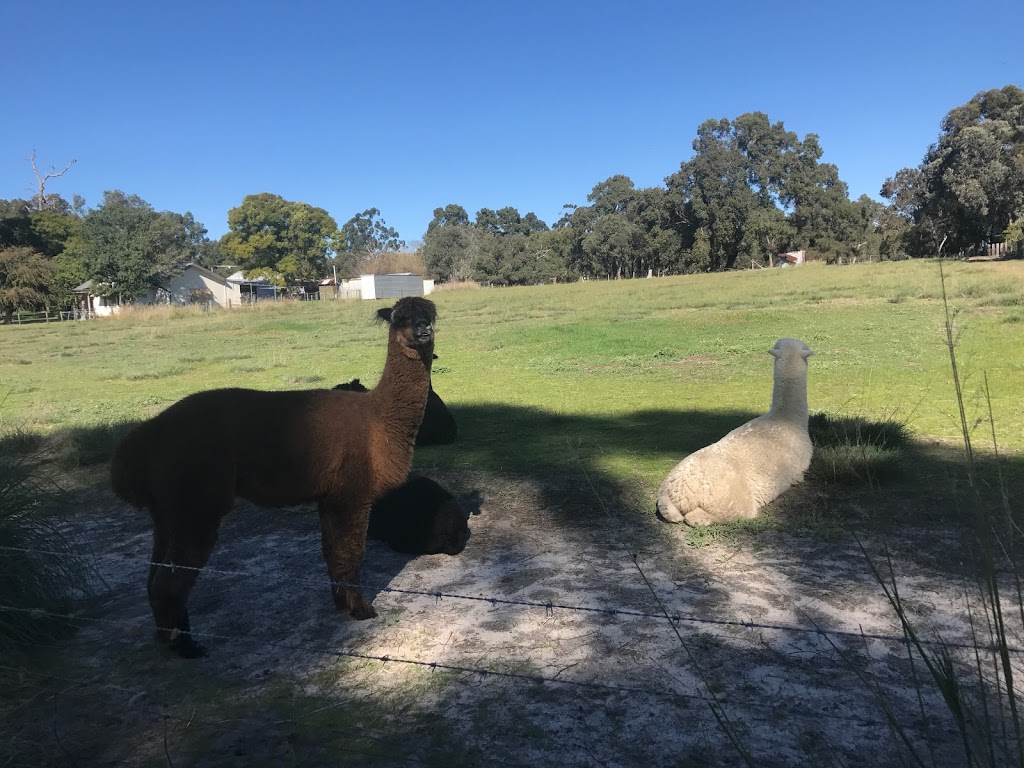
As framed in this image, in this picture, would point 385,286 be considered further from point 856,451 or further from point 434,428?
point 856,451

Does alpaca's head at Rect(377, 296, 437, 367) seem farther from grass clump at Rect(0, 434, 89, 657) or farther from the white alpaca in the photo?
the white alpaca

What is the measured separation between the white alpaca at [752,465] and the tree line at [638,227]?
3438 cm

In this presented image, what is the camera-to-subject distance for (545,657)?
13.4 feet

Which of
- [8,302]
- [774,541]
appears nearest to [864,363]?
[774,541]

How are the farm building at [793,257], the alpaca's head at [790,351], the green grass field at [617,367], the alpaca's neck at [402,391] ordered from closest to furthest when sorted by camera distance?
the alpaca's neck at [402,391] → the alpaca's head at [790,351] → the green grass field at [617,367] → the farm building at [793,257]

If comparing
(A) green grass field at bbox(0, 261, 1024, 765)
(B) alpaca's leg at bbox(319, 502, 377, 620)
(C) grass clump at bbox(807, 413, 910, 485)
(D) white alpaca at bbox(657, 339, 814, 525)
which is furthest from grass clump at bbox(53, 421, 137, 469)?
(C) grass clump at bbox(807, 413, 910, 485)

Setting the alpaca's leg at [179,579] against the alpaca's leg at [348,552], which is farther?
the alpaca's leg at [348,552]

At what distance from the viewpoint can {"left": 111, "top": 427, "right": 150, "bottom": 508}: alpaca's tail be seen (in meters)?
4.11

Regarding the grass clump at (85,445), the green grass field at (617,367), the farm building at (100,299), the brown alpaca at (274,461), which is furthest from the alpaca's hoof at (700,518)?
the farm building at (100,299)

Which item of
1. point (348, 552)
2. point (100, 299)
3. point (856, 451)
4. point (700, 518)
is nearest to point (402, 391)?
point (348, 552)

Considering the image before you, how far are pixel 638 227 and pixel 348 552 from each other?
278 ft

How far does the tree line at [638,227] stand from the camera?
4725 cm

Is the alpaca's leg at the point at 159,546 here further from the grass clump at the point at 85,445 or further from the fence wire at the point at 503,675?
the grass clump at the point at 85,445

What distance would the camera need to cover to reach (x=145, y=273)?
62.5 meters
